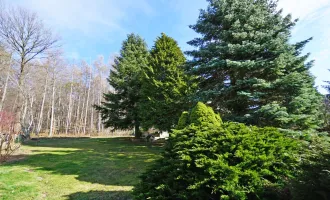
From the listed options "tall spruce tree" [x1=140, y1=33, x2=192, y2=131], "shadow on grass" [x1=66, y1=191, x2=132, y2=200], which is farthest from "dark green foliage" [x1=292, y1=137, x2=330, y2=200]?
"tall spruce tree" [x1=140, y1=33, x2=192, y2=131]

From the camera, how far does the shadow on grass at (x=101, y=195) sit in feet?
14.5

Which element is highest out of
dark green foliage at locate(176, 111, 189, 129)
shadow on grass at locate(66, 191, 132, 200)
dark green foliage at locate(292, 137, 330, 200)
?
dark green foliage at locate(176, 111, 189, 129)

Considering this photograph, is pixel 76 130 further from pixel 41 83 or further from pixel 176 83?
pixel 176 83

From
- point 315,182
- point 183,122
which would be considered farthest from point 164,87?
point 315,182

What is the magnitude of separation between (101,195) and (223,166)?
3.20 metres

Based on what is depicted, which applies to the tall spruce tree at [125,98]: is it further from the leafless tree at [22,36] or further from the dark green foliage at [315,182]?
the dark green foliage at [315,182]

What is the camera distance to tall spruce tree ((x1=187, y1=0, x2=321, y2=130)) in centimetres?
605

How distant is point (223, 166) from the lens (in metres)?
2.79

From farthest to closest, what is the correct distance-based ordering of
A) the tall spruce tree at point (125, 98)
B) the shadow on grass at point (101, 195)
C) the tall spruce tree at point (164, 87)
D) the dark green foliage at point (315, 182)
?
the tall spruce tree at point (125, 98), the tall spruce tree at point (164, 87), the shadow on grass at point (101, 195), the dark green foliage at point (315, 182)

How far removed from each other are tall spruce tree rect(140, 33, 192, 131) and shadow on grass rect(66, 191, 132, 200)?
6.11m

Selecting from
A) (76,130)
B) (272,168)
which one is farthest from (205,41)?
A: (76,130)

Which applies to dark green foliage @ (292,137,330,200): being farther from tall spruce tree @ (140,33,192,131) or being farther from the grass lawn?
tall spruce tree @ (140,33,192,131)

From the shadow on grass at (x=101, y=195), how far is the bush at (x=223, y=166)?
1399mm

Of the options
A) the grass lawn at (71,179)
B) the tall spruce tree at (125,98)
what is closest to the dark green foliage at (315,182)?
the grass lawn at (71,179)
